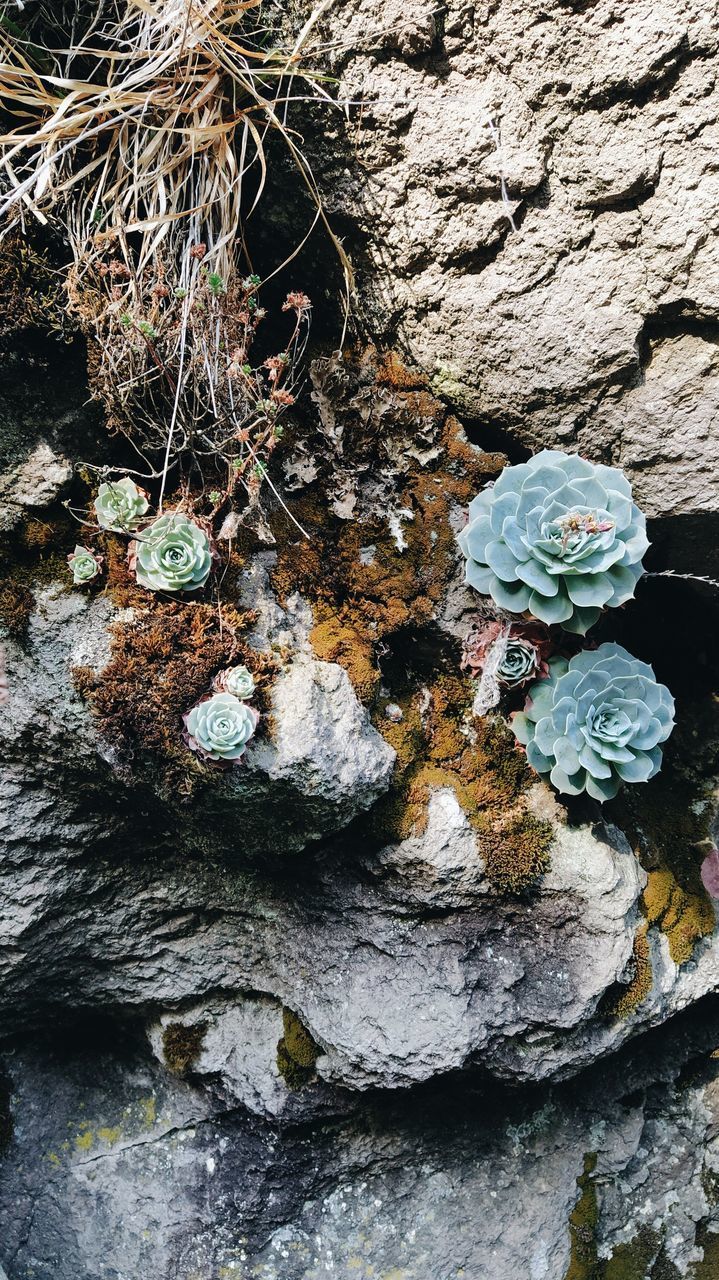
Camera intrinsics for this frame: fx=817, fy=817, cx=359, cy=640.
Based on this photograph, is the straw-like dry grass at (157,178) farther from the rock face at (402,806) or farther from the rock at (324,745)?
the rock at (324,745)

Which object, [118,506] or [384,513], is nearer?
[118,506]

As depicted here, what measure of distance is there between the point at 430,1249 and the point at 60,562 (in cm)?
222

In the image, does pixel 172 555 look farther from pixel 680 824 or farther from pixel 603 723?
pixel 680 824

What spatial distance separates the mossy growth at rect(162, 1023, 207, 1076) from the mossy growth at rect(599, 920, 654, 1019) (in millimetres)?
1165

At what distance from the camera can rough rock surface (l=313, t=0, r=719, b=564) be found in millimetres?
1879

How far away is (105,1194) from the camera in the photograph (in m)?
2.42

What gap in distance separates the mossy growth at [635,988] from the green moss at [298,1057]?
82cm

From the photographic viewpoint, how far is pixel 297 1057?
2.30 meters

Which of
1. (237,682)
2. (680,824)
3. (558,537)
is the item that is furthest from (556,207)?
(680,824)

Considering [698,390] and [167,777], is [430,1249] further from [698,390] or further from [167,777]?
[698,390]

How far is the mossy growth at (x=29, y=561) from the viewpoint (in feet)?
6.70

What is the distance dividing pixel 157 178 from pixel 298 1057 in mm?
2360

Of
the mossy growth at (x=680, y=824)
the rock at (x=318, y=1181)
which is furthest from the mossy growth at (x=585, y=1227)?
the mossy growth at (x=680, y=824)

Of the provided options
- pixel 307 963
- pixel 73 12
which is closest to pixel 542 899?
pixel 307 963
